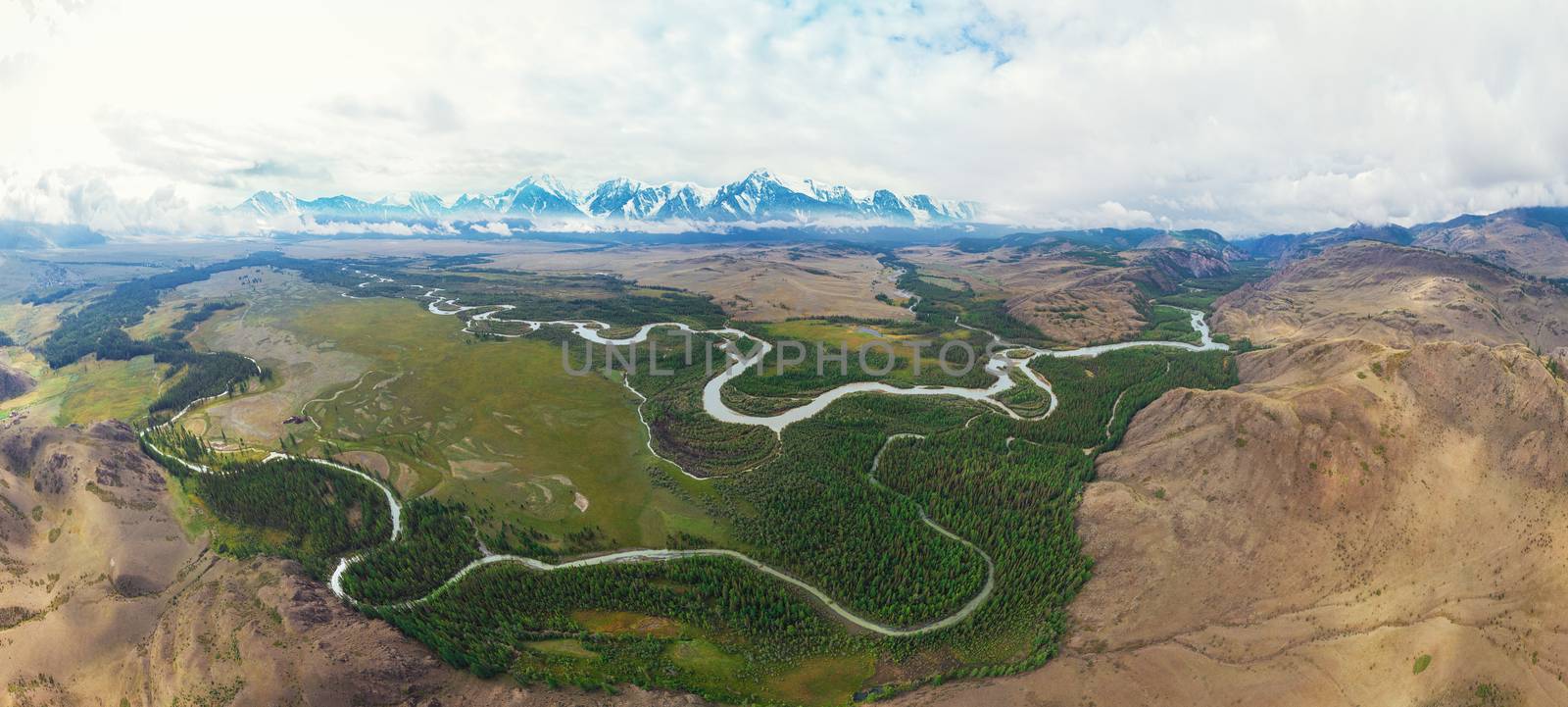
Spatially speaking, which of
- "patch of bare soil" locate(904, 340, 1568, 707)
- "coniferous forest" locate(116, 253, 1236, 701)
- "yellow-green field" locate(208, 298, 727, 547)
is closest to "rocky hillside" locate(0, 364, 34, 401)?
"yellow-green field" locate(208, 298, 727, 547)

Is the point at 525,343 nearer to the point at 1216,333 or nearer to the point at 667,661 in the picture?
the point at 667,661

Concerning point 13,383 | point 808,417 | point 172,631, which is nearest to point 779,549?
point 808,417

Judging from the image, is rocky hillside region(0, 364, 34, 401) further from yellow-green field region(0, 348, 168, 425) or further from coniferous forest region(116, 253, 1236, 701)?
coniferous forest region(116, 253, 1236, 701)

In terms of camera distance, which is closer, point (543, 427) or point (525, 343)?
point (543, 427)

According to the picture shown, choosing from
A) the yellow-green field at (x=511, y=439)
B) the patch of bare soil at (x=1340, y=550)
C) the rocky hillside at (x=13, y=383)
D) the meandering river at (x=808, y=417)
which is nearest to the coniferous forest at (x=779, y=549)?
the meandering river at (x=808, y=417)

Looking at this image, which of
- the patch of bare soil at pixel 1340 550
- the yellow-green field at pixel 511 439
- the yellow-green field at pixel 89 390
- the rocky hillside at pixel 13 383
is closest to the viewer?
the patch of bare soil at pixel 1340 550

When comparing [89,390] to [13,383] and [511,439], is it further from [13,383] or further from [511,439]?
[511,439]

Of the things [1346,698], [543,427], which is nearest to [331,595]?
[543,427]

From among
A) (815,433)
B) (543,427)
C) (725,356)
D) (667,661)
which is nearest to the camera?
(667,661)

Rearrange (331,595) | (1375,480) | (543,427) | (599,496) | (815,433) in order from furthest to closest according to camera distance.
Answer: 1. (543,427)
2. (815,433)
3. (599,496)
4. (1375,480)
5. (331,595)

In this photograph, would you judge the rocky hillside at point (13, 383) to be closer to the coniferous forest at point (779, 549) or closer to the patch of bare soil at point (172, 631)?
the coniferous forest at point (779, 549)
